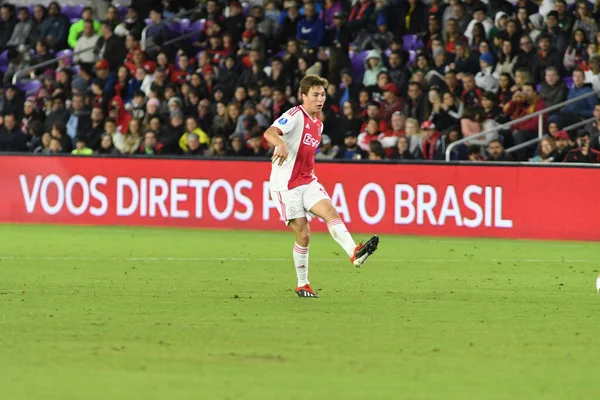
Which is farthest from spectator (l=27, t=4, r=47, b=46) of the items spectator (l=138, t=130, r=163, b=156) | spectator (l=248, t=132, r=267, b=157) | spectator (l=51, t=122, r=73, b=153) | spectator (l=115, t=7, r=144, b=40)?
spectator (l=248, t=132, r=267, b=157)

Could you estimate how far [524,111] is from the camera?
22.1m

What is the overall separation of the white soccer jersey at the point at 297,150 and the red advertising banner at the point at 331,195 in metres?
8.57

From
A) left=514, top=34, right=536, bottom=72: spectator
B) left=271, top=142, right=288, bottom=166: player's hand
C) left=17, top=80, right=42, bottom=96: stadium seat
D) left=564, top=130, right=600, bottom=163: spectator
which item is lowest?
left=271, top=142, right=288, bottom=166: player's hand

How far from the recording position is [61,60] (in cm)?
2870

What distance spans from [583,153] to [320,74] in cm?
605

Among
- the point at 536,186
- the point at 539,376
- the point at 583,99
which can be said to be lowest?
the point at 539,376

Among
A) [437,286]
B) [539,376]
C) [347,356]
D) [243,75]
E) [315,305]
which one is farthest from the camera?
[243,75]

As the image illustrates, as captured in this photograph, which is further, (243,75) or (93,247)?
(243,75)

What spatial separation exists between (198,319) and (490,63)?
13.8 metres

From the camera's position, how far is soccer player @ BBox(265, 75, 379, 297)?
11.8 m

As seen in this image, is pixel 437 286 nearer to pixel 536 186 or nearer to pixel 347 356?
pixel 347 356

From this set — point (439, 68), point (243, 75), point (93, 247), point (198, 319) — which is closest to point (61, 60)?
point (243, 75)

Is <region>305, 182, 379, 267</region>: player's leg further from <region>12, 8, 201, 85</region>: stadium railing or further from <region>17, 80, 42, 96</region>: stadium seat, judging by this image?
<region>17, 80, 42, 96</region>: stadium seat

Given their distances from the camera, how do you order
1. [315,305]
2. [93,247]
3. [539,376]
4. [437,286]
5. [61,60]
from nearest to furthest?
[539,376]
[315,305]
[437,286]
[93,247]
[61,60]
